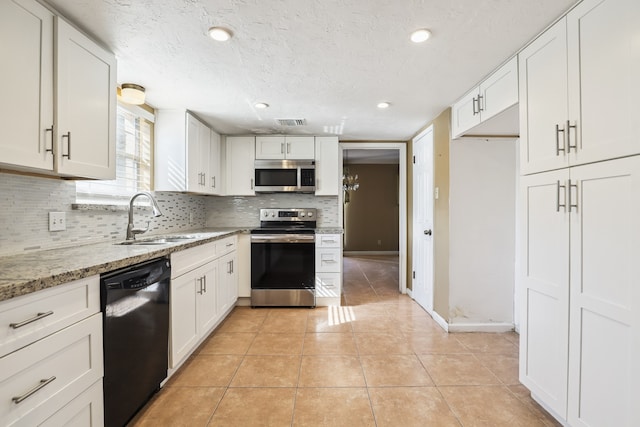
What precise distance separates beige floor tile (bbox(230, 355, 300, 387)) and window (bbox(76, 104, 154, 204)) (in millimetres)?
1602

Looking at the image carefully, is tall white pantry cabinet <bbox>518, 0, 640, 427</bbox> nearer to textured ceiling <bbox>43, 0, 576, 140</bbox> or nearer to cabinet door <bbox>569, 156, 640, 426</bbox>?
cabinet door <bbox>569, 156, 640, 426</bbox>

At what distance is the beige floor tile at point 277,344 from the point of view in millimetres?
2443

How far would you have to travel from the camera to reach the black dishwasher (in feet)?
4.47

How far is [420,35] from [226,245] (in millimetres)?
2457

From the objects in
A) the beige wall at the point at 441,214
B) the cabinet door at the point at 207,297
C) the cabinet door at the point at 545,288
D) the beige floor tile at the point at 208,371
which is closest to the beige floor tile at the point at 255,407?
the beige floor tile at the point at 208,371

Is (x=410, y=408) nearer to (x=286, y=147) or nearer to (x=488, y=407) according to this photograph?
(x=488, y=407)

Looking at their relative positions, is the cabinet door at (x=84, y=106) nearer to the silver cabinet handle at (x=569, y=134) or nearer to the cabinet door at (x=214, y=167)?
the cabinet door at (x=214, y=167)

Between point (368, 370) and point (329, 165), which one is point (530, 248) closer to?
point (368, 370)

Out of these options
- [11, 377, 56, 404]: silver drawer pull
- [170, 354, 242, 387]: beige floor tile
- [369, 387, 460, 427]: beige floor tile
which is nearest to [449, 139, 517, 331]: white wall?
[369, 387, 460, 427]: beige floor tile

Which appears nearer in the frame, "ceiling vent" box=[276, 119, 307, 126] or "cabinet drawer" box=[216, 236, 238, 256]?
"cabinet drawer" box=[216, 236, 238, 256]

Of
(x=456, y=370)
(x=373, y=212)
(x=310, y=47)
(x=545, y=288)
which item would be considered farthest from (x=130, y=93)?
(x=373, y=212)

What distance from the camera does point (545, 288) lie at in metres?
1.63

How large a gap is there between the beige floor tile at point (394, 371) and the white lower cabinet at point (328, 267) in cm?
127

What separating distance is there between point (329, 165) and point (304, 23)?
7.50ft
